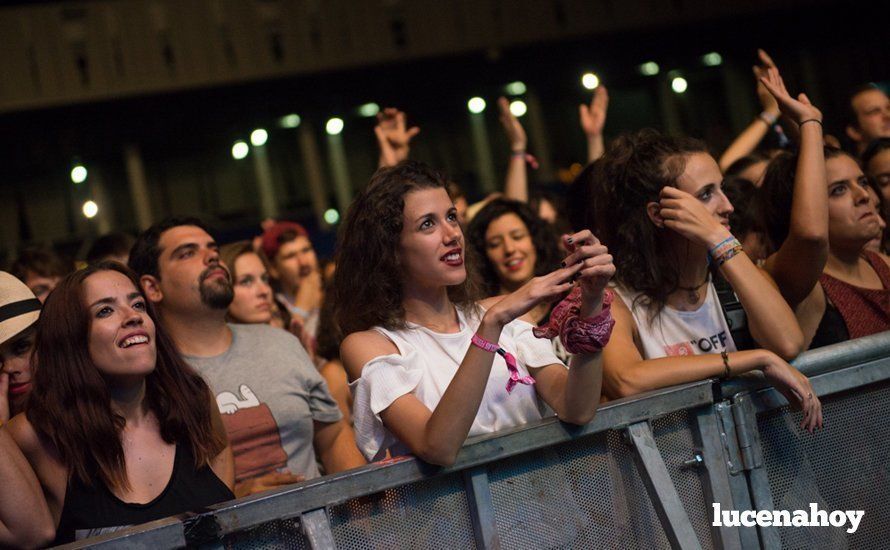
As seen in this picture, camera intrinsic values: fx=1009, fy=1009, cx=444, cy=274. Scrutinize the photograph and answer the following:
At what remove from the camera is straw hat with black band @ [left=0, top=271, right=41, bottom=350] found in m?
3.24

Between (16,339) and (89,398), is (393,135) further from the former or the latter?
(89,398)

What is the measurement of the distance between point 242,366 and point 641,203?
162cm

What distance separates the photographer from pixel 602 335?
2494 millimetres

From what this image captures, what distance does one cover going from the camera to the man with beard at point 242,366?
11.9ft

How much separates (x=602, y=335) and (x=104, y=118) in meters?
16.4

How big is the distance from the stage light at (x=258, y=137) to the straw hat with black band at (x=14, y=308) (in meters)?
15.0

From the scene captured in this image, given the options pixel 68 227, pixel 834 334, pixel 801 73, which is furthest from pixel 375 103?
pixel 834 334

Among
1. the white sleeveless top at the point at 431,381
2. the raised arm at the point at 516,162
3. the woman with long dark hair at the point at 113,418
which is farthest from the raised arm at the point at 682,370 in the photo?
the raised arm at the point at 516,162

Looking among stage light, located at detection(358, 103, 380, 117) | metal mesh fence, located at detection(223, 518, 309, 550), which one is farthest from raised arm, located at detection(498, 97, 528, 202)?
stage light, located at detection(358, 103, 380, 117)

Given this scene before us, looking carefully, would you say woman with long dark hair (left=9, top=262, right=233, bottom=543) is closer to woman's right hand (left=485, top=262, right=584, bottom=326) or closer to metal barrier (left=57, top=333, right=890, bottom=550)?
metal barrier (left=57, top=333, right=890, bottom=550)

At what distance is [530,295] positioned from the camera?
2.37m

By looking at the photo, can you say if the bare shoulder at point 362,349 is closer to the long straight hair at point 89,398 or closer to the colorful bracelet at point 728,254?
the long straight hair at point 89,398

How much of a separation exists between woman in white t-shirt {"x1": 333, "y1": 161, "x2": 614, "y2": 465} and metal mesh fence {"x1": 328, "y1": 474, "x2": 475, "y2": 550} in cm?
9

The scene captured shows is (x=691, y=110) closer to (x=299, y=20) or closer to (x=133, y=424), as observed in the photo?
(x=299, y=20)
